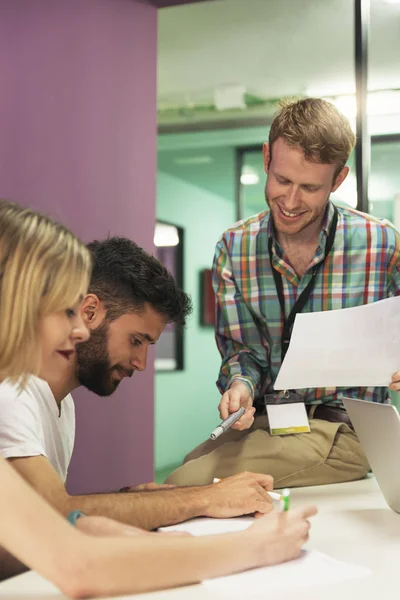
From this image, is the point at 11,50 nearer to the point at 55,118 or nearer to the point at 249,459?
the point at 55,118

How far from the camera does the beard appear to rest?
181 cm

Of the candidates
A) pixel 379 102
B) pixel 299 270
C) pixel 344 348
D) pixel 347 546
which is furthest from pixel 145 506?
pixel 379 102

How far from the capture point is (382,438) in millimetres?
1443

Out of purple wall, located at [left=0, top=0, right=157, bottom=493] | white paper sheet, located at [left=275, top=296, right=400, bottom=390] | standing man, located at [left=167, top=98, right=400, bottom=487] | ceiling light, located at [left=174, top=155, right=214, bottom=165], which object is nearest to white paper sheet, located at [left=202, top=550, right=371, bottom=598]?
white paper sheet, located at [left=275, top=296, right=400, bottom=390]

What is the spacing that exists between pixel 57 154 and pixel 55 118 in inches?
6.0

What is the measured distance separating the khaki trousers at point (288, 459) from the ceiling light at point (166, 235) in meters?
A: 5.05

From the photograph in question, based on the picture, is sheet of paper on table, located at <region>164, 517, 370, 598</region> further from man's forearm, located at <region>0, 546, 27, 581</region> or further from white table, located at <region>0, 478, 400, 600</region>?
man's forearm, located at <region>0, 546, 27, 581</region>

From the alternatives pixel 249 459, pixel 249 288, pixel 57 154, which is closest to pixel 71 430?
→ pixel 249 459

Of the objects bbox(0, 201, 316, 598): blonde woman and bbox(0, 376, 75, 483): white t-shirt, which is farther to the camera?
bbox(0, 376, 75, 483): white t-shirt

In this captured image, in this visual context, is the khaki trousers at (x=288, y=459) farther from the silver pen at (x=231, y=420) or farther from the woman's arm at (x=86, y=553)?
the woman's arm at (x=86, y=553)

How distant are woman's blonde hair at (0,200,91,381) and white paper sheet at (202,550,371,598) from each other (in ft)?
1.33

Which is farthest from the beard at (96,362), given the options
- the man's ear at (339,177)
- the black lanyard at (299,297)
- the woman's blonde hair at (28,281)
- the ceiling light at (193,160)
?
the ceiling light at (193,160)

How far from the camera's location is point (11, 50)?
305 cm

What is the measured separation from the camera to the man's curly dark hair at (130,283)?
6.13ft
